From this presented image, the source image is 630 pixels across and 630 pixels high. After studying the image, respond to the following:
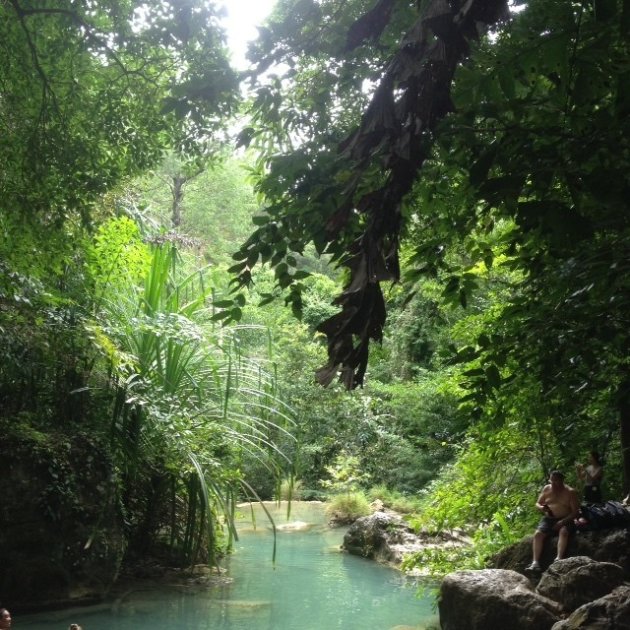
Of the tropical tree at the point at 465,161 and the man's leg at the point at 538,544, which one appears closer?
the tropical tree at the point at 465,161

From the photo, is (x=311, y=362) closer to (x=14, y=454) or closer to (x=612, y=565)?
(x=14, y=454)

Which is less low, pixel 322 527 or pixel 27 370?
pixel 27 370

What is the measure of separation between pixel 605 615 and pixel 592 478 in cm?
194

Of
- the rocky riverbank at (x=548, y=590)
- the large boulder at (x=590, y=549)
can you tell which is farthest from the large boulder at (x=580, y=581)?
the large boulder at (x=590, y=549)

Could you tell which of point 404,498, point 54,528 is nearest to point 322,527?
point 404,498

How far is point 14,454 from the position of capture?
7402 millimetres

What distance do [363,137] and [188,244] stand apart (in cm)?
1134

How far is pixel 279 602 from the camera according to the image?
8.59m

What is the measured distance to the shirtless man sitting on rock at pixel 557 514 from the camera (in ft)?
20.9

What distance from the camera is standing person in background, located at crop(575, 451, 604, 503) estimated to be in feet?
20.8

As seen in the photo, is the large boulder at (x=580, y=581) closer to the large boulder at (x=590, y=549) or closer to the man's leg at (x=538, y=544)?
the large boulder at (x=590, y=549)

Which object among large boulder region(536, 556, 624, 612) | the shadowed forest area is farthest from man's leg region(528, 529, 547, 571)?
the shadowed forest area

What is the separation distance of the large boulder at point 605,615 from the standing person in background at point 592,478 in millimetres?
1584

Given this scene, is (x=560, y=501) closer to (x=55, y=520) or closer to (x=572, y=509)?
(x=572, y=509)
